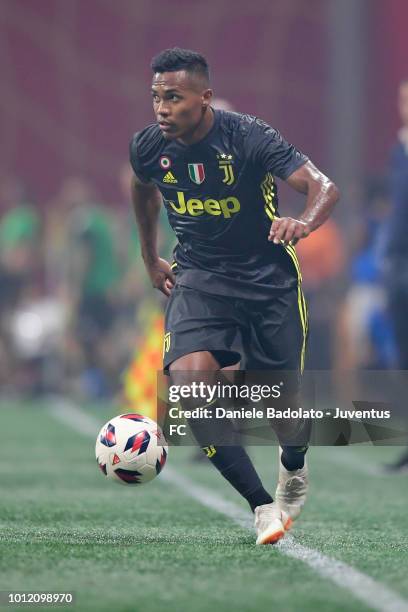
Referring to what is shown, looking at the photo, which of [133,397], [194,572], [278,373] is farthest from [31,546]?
[133,397]

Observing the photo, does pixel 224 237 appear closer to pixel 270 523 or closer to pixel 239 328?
pixel 239 328

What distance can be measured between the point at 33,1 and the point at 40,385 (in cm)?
651

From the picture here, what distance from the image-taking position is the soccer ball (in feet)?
24.7

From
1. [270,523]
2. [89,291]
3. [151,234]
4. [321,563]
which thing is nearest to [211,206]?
[151,234]

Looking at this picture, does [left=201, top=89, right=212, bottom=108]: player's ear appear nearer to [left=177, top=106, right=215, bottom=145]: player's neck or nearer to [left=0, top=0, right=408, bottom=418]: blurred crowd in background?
[left=177, top=106, right=215, bottom=145]: player's neck

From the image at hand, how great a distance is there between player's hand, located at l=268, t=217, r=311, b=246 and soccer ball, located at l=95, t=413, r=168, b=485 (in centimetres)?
139

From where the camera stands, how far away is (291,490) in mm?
7766

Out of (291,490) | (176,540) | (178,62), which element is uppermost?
(178,62)

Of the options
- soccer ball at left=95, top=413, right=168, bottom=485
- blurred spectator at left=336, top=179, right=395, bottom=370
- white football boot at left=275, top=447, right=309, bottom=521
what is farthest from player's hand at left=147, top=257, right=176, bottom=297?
blurred spectator at left=336, top=179, right=395, bottom=370

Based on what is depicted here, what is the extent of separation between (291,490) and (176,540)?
875 millimetres

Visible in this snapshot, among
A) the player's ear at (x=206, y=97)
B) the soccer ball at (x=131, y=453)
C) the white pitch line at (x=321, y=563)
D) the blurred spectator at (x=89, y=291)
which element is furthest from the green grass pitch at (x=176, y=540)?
the blurred spectator at (x=89, y=291)

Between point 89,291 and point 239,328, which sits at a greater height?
point 89,291

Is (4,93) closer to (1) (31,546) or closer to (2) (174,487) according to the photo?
(2) (174,487)

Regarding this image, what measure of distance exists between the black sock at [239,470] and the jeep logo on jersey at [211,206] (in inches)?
44.1
